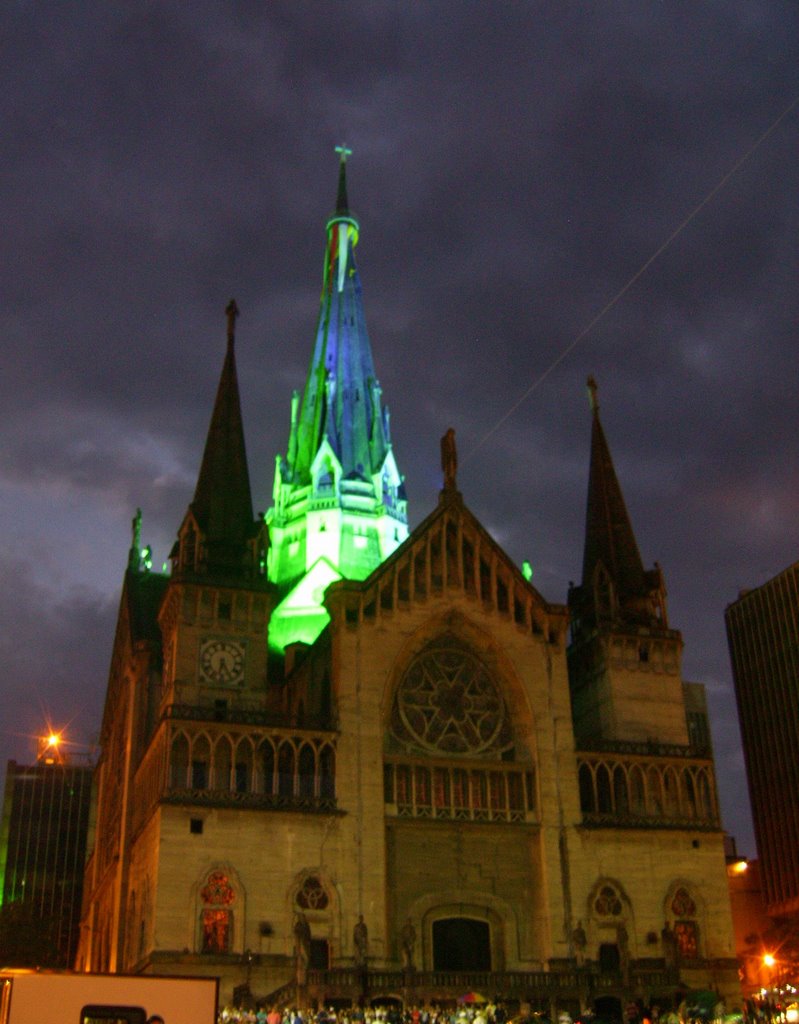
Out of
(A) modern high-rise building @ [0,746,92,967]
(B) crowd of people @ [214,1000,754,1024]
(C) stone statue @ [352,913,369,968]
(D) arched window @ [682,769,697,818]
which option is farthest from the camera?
(A) modern high-rise building @ [0,746,92,967]

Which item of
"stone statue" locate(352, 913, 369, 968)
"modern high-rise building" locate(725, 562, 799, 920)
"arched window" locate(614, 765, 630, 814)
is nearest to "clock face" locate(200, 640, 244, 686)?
"stone statue" locate(352, 913, 369, 968)

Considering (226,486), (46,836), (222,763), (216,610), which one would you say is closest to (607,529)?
(226,486)

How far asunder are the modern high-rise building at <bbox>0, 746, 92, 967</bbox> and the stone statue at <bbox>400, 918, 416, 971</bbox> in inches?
2696

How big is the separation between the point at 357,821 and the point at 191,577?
13.2 metres

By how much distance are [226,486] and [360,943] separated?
78.4 ft

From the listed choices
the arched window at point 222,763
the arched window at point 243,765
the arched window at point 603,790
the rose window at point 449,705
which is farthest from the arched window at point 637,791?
the arched window at point 222,763

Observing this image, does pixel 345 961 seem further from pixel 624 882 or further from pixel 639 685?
pixel 639 685

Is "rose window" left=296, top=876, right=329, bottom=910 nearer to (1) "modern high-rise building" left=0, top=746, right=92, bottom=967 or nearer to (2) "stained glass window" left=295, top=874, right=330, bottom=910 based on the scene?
(2) "stained glass window" left=295, top=874, right=330, bottom=910

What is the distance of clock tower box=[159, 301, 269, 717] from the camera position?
5384 centimetres

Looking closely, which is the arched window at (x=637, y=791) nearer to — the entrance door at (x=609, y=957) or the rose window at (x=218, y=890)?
the entrance door at (x=609, y=957)

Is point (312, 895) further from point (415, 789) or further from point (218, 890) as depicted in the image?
point (415, 789)

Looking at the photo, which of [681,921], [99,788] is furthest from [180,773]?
[99,788]

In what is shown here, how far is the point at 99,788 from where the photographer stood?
79375 millimetres

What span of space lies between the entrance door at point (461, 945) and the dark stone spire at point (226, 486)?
1872cm
